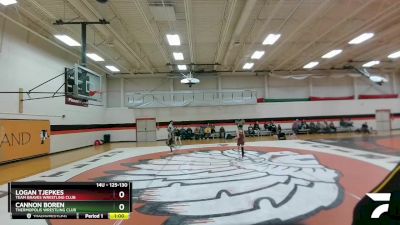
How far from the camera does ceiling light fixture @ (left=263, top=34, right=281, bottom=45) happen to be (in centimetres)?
1239

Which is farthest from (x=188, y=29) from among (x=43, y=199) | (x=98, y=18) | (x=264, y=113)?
(x=264, y=113)

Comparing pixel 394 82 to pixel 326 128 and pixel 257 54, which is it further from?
pixel 257 54

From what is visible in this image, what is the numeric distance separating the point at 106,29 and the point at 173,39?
3115 mm

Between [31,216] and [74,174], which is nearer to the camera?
[31,216]

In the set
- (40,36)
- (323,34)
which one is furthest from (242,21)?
(40,36)

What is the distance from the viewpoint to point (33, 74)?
36.7ft

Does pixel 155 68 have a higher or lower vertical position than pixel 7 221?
higher

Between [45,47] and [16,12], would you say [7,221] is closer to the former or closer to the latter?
Result: [16,12]

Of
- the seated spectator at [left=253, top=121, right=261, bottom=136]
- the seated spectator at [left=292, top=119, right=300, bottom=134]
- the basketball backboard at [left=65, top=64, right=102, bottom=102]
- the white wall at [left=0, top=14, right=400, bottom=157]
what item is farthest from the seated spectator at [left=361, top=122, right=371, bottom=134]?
the basketball backboard at [left=65, top=64, right=102, bottom=102]

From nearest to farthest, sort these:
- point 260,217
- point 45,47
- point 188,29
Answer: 1. point 260,217
2. point 188,29
3. point 45,47

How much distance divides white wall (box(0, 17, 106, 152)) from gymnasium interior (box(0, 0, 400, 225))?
78 mm

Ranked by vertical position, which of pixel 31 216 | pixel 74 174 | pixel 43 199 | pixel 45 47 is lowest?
pixel 74 174

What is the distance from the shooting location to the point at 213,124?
20.2 meters

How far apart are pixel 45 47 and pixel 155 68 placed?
25.5ft
